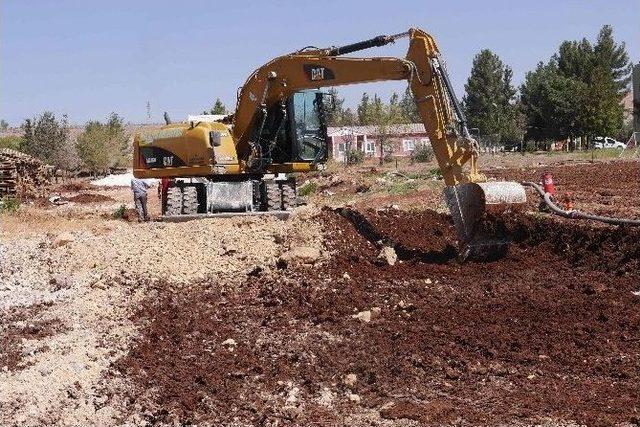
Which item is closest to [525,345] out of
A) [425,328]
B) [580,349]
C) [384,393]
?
[580,349]

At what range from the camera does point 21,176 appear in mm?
30594

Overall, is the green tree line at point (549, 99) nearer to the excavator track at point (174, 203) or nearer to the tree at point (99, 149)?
the tree at point (99, 149)

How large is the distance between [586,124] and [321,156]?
3737 centimetres

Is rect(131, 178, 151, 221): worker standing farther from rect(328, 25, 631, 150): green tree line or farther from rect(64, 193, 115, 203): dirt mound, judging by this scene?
rect(328, 25, 631, 150): green tree line

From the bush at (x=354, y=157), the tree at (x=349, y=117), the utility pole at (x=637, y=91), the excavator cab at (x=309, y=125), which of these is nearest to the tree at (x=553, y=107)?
the bush at (x=354, y=157)

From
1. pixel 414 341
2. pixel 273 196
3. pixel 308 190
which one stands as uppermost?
pixel 273 196

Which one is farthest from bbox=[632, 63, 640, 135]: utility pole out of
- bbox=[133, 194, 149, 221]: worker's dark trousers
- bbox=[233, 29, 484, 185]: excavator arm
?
bbox=[133, 194, 149, 221]: worker's dark trousers

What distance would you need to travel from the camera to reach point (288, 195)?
1662cm

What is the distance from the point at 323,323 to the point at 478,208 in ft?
13.3

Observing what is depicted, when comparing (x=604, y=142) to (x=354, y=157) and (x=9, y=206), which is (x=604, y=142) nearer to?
(x=354, y=157)

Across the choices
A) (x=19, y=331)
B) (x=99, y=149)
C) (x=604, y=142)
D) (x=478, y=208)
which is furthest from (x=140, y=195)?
(x=604, y=142)

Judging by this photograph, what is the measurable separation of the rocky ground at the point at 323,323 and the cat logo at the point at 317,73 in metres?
2.55

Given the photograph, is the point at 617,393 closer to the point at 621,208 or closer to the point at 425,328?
the point at 425,328

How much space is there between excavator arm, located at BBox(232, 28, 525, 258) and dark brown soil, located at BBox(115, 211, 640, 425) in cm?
85
